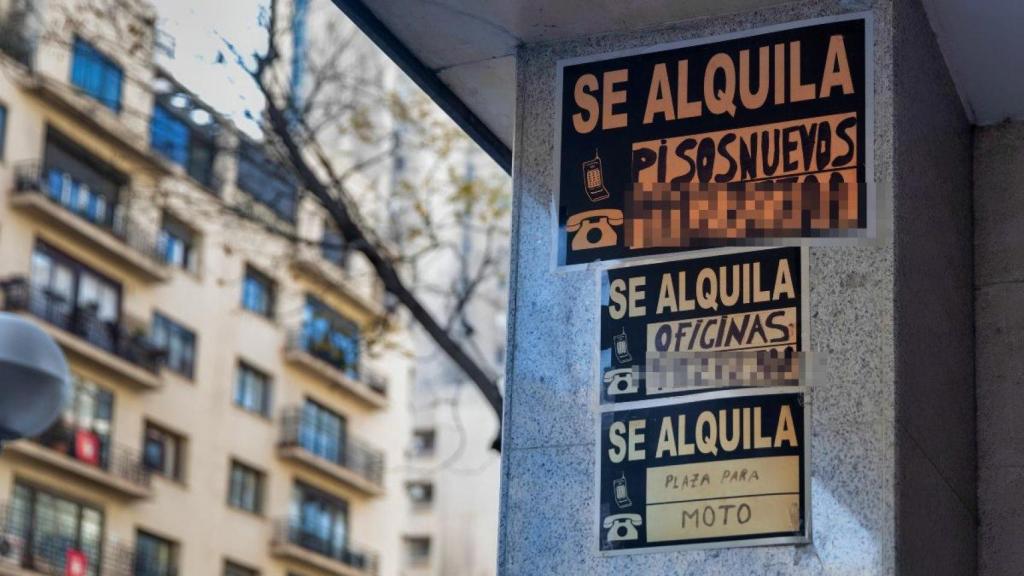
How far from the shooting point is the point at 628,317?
15.0 feet

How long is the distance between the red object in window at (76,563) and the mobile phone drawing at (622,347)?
29168 millimetres

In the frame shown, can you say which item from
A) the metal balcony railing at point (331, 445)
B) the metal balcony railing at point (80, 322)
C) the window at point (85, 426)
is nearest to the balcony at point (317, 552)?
the metal balcony railing at point (331, 445)

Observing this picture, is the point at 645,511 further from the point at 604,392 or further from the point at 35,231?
the point at 35,231

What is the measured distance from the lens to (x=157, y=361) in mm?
35250

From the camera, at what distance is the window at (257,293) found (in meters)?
39.8

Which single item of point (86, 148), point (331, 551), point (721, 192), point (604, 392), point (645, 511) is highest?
point (86, 148)

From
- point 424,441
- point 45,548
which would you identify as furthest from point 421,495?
point 45,548

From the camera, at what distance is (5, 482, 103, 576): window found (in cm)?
3083

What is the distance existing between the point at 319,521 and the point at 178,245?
26.6 ft

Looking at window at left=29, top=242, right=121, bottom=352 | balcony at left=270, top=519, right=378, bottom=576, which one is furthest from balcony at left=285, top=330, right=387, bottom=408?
window at left=29, top=242, right=121, bottom=352

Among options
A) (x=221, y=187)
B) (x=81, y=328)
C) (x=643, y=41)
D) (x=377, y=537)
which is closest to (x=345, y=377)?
(x=377, y=537)

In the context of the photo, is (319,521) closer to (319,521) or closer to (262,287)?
(319,521)

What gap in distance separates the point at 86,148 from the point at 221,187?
468 cm

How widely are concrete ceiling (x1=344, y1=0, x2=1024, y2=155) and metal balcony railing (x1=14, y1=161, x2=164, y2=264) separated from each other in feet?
91.7
